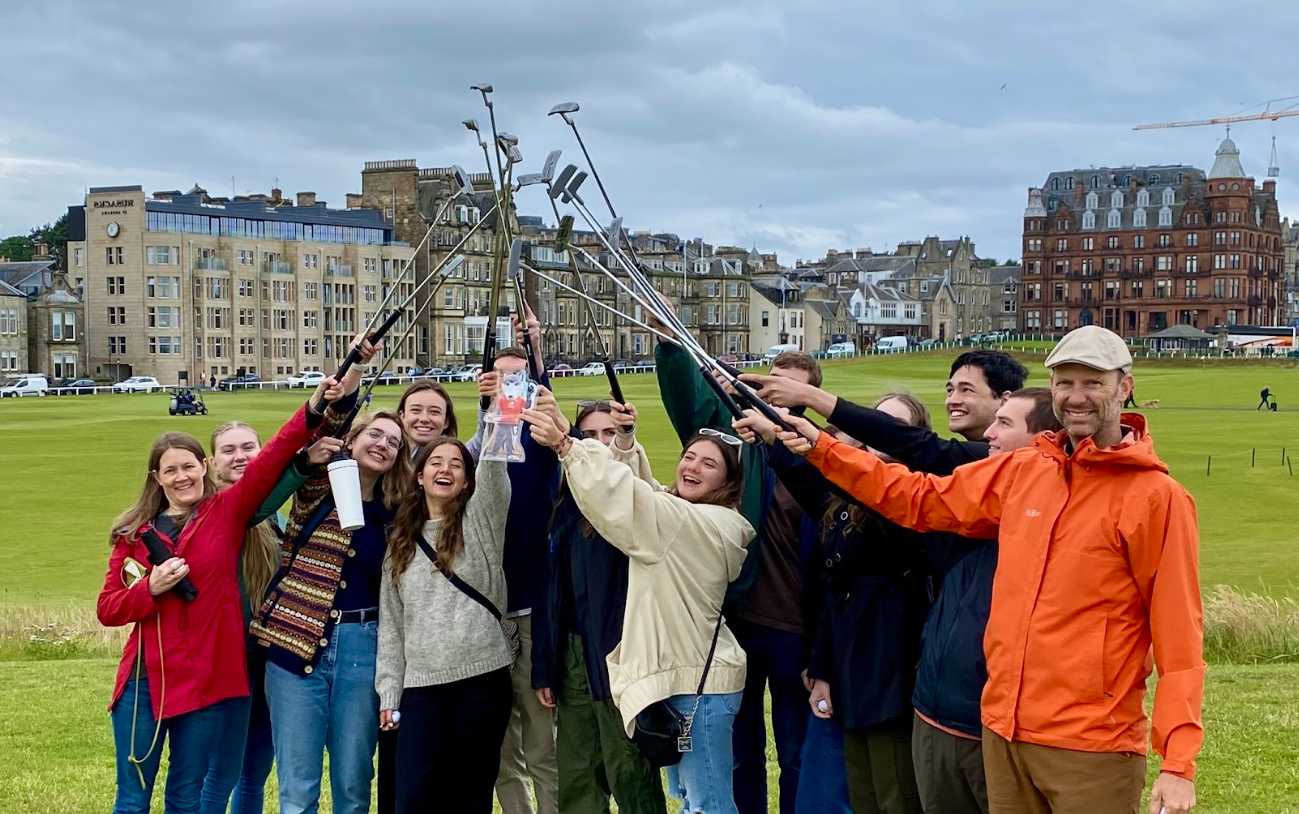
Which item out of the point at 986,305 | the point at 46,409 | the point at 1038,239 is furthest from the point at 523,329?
the point at 986,305

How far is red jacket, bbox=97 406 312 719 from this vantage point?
16.9 ft

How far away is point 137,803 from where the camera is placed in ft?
17.3

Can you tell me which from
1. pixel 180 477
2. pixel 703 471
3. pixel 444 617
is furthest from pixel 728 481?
pixel 180 477

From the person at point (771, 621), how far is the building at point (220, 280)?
247 feet

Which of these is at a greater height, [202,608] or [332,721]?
[202,608]

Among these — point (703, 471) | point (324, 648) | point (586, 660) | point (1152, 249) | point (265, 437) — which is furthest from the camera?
point (1152, 249)

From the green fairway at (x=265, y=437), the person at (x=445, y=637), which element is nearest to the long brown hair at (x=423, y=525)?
the person at (x=445, y=637)

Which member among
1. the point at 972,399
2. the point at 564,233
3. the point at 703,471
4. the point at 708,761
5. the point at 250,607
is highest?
the point at 564,233

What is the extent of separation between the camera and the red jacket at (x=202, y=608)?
5.14 m

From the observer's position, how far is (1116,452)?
3896 millimetres

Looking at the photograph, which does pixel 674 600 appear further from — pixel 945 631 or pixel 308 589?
pixel 308 589

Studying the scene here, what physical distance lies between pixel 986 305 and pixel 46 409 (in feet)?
335

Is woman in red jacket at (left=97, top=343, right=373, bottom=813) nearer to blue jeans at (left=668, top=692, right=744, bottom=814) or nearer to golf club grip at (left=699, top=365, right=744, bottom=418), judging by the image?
golf club grip at (left=699, top=365, right=744, bottom=418)

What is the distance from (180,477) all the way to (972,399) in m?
3.30
